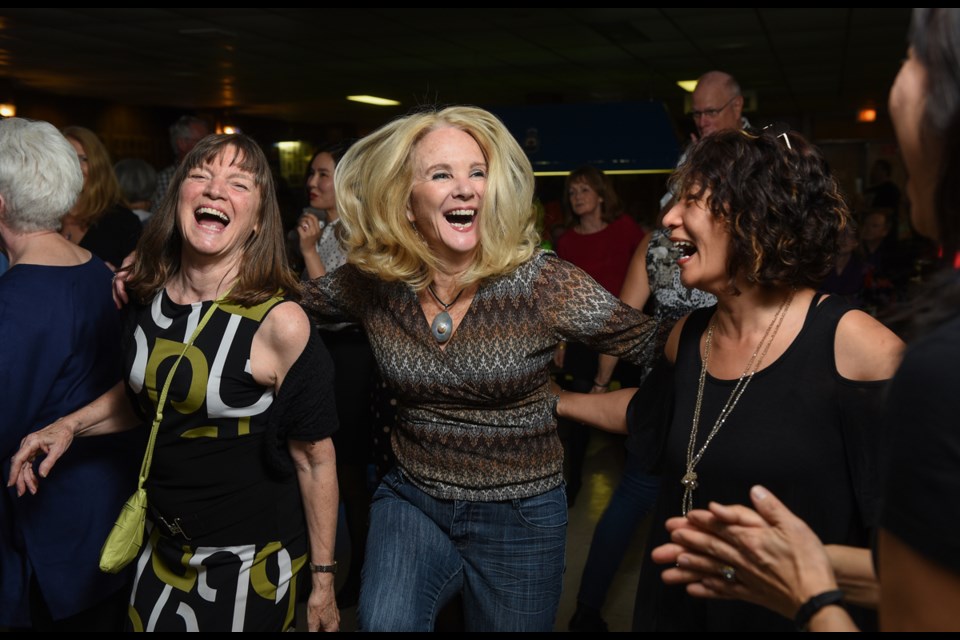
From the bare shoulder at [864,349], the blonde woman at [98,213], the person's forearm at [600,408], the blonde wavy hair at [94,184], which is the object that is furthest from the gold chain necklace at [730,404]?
the blonde wavy hair at [94,184]

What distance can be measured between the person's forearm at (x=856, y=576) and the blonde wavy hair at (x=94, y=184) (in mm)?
3297

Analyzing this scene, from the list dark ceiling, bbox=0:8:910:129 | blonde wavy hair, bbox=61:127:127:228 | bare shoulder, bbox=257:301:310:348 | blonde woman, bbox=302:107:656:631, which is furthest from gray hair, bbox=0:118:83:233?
dark ceiling, bbox=0:8:910:129

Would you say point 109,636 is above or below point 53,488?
below

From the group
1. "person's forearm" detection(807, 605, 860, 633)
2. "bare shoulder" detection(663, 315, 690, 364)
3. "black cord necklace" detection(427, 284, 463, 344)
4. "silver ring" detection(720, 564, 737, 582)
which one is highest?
"bare shoulder" detection(663, 315, 690, 364)

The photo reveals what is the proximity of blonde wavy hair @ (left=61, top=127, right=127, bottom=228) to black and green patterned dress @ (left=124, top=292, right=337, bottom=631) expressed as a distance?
1931 millimetres

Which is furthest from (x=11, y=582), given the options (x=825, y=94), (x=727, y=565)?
(x=825, y=94)

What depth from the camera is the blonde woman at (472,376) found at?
1873 mm

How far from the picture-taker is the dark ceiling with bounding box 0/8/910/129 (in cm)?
807

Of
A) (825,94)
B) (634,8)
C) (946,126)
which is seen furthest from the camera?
(825,94)

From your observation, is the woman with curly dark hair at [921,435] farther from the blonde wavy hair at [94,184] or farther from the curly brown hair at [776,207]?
the blonde wavy hair at [94,184]

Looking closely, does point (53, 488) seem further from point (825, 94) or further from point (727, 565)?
point (825, 94)

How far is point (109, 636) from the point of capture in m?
2.14

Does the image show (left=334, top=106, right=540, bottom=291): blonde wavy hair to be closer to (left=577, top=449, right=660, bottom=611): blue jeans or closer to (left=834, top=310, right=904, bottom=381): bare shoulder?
(left=834, top=310, right=904, bottom=381): bare shoulder

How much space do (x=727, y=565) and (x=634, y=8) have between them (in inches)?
284
